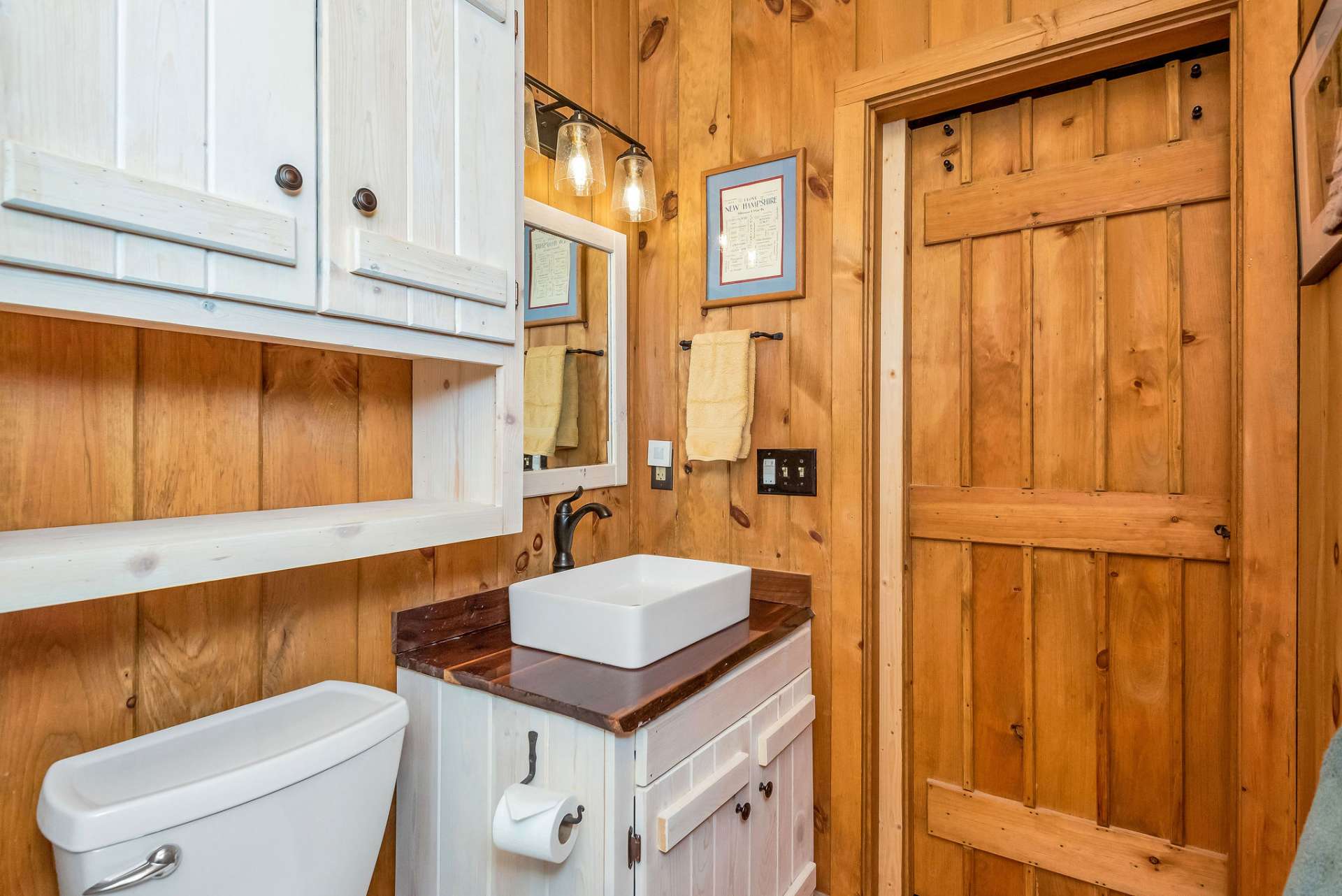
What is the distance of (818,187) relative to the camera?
1.66 metres

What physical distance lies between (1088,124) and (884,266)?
1.71ft

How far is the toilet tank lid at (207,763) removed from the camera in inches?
27.8

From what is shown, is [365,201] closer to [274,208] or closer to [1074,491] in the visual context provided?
[274,208]

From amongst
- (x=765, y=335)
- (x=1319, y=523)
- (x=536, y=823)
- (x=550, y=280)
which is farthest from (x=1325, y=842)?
(x=550, y=280)

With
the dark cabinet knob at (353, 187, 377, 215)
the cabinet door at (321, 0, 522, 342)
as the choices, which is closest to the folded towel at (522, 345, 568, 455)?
the cabinet door at (321, 0, 522, 342)

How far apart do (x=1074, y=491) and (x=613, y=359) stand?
3.90ft

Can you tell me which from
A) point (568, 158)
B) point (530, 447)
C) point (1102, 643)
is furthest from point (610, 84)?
point (1102, 643)

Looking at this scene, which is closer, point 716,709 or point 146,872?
point 146,872

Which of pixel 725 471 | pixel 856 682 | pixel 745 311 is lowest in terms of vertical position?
pixel 856 682

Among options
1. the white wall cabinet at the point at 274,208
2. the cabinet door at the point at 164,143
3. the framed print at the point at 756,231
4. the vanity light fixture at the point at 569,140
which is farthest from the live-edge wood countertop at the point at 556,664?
the vanity light fixture at the point at 569,140

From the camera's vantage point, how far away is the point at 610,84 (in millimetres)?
1809

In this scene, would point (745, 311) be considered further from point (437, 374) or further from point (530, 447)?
point (437, 374)

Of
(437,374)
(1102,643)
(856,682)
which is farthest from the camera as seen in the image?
(856,682)

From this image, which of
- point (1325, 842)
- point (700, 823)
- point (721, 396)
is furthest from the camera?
point (721, 396)
